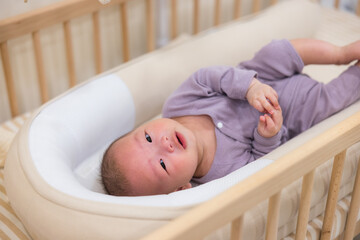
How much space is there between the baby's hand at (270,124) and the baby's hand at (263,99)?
0.01 metres

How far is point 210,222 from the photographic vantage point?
0.73 meters

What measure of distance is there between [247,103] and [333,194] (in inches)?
13.6

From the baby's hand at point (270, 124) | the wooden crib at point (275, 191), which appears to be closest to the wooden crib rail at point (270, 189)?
the wooden crib at point (275, 191)

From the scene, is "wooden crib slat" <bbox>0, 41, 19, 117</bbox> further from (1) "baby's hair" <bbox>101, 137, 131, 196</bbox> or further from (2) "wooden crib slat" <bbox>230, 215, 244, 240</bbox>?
(2) "wooden crib slat" <bbox>230, 215, 244, 240</bbox>

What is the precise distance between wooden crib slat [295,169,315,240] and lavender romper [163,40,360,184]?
252mm

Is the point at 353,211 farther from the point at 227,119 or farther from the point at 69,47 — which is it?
the point at 69,47

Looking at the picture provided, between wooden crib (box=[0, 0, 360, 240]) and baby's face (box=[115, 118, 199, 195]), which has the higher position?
wooden crib (box=[0, 0, 360, 240])

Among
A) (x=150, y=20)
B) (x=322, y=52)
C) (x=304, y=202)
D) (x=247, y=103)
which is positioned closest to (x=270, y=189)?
(x=304, y=202)

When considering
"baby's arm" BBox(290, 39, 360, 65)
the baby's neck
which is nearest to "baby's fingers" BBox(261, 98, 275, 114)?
the baby's neck

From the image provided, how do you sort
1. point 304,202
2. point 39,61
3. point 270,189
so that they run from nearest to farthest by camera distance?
point 270,189
point 304,202
point 39,61

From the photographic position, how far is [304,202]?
0.94 meters

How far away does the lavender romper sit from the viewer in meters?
1.21

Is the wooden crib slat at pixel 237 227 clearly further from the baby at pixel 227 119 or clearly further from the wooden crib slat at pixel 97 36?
the wooden crib slat at pixel 97 36

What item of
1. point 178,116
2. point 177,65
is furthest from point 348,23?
point 178,116
